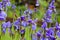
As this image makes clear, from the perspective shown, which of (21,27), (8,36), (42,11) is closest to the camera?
(21,27)

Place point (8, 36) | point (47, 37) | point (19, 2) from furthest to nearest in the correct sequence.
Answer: point (19, 2) < point (8, 36) < point (47, 37)

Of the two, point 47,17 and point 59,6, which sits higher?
point 47,17

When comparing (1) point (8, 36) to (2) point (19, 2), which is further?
(2) point (19, 2)

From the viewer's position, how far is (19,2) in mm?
4094

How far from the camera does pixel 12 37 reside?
2066 millimetres

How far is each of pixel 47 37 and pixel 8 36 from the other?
1.81 feet

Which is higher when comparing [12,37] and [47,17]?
[47,17]

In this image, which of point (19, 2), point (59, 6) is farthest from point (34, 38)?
point (59, 6)

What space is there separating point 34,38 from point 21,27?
162mm

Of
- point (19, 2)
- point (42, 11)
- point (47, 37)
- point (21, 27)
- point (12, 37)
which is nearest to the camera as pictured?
point (47, 37)

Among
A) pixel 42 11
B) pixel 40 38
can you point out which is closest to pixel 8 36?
pixel 40 38

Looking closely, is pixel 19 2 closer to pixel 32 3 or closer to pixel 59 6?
pixel 32 3

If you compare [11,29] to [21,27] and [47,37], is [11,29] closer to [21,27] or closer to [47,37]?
[21,27]

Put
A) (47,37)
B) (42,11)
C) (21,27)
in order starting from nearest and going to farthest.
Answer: (47,37) → (21,27) → (42,11)
